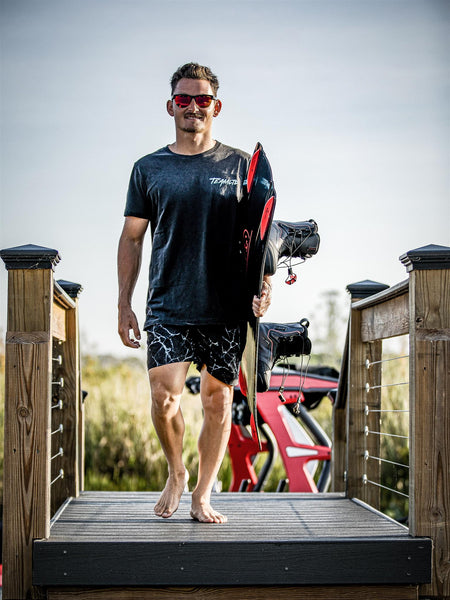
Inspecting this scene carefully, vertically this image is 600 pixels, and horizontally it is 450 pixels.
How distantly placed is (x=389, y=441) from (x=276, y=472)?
1.07 metres

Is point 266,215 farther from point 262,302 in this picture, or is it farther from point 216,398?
point 216,398

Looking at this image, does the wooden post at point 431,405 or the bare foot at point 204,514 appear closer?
the wooden post at point 431,405

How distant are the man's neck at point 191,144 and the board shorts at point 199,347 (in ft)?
2.34

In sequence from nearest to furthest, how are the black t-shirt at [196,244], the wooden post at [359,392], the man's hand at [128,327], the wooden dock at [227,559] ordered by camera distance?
1. the wooden dock at [227,559]
2. the black t-shirt at [196,244]
3. the man's hand at [128,327]
4. the wooden post at [359,392]

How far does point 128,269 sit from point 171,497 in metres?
0.95

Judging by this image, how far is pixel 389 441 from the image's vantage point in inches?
308

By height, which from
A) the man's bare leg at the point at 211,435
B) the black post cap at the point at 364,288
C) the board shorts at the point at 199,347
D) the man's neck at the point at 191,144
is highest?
the man's neck at the point at 191,144

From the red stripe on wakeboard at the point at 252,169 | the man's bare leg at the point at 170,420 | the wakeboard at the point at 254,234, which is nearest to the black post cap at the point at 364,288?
the wakeboard at the point at 254,234

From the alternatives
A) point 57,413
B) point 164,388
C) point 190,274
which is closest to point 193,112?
point 190,274

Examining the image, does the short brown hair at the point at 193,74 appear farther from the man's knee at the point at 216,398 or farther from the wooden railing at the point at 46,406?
the man's knee at the point at 216,398

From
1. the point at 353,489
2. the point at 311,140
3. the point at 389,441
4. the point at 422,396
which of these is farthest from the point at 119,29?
the point at 422,396

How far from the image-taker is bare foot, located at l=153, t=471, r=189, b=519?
11.4 feet

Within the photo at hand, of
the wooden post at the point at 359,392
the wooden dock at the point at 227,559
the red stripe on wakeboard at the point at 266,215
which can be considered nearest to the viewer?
the wooden dock at the point at 227,559

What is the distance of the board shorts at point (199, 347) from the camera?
3.37 meters
